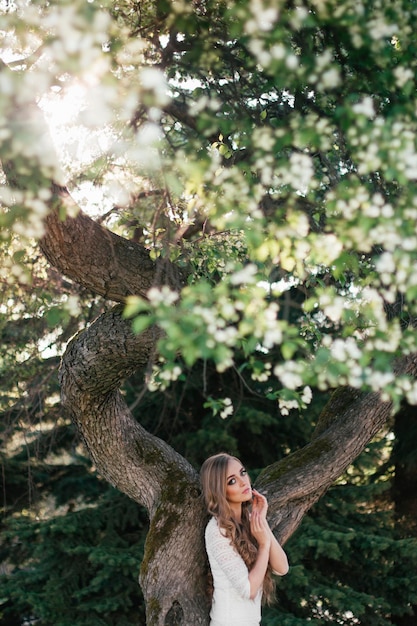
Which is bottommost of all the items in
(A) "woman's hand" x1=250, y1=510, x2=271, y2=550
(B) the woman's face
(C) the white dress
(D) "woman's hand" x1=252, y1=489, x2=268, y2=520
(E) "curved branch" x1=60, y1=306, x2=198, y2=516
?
(C) the white dress

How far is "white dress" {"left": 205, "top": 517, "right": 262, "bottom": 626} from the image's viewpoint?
3.88 meters

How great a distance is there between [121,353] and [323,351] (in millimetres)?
2027

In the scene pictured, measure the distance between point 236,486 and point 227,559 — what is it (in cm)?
39

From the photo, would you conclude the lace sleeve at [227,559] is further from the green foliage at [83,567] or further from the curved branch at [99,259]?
the green foliage at [83,567]

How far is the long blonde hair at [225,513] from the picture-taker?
4.05 m

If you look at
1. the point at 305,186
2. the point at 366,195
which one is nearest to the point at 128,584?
the point at 305,186

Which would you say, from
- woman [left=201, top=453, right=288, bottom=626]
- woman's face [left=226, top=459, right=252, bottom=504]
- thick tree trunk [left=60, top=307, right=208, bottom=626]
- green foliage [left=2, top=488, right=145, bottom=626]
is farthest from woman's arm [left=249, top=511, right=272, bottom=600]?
green foliage [left=2, top=488, right=145, bottom=626]

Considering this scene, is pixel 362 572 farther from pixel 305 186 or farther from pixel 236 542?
pixel 305 186

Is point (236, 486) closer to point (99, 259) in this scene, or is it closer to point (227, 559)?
point (227, 559)

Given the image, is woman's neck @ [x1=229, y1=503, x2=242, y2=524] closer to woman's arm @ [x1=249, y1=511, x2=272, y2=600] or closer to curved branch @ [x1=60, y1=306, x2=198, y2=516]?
woman's arm @ [x1=249, y1=511, x2=272, y2=600]

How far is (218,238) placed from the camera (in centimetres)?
481

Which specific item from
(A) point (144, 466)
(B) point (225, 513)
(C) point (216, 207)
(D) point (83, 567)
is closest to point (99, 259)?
(C) point (216, 207)

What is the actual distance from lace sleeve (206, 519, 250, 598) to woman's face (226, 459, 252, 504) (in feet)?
0.56

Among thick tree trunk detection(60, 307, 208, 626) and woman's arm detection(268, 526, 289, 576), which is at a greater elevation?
thick tree trunk detection(60, 307, 208, 626)
